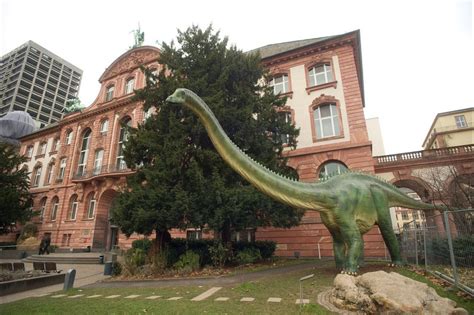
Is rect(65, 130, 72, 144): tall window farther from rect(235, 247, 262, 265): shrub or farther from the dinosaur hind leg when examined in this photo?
the dinosaur hind leg

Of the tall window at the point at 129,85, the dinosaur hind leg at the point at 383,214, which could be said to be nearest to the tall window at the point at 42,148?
the tall window at the point at 129,85

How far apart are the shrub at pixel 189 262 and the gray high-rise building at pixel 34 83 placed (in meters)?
71.9

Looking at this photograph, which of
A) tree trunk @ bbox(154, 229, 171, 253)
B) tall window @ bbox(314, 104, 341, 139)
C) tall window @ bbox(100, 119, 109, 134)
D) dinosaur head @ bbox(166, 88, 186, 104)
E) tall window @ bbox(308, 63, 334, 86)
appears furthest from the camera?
tall window @ bbox(100, 119, 109, 134)

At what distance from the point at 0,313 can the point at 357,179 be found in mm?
8834

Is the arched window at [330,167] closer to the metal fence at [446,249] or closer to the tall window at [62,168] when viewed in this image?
the metal fence at [446,249]

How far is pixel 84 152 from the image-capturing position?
28859 mm

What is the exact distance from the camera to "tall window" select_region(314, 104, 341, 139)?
17.9 meters

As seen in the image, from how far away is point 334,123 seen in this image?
18.0m

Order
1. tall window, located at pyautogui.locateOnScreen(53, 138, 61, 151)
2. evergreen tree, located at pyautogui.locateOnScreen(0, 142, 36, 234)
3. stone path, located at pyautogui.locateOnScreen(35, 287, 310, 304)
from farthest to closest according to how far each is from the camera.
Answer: tall window, located at pyautogui.locateOnScreen(53, 138, 61, 151) → evergreen tree, located at pyautogui.locateOnScreen(0, 142, 36, 234) → stone path, located at pyautogui.locateOnScreen(35, 287, 310, 304)

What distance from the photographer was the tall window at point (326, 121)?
17922 mm

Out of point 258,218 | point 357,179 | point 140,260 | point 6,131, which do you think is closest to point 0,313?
point 140,260

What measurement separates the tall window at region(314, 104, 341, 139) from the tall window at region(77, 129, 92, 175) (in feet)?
77.0

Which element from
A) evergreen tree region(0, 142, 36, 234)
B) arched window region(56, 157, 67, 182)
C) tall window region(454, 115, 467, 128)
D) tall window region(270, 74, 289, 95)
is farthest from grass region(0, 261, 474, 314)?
tall window region(454, 115, 467, 128)

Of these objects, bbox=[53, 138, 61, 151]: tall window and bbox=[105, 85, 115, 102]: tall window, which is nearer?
bbox=[105, 85, 115, 102]: tall window
